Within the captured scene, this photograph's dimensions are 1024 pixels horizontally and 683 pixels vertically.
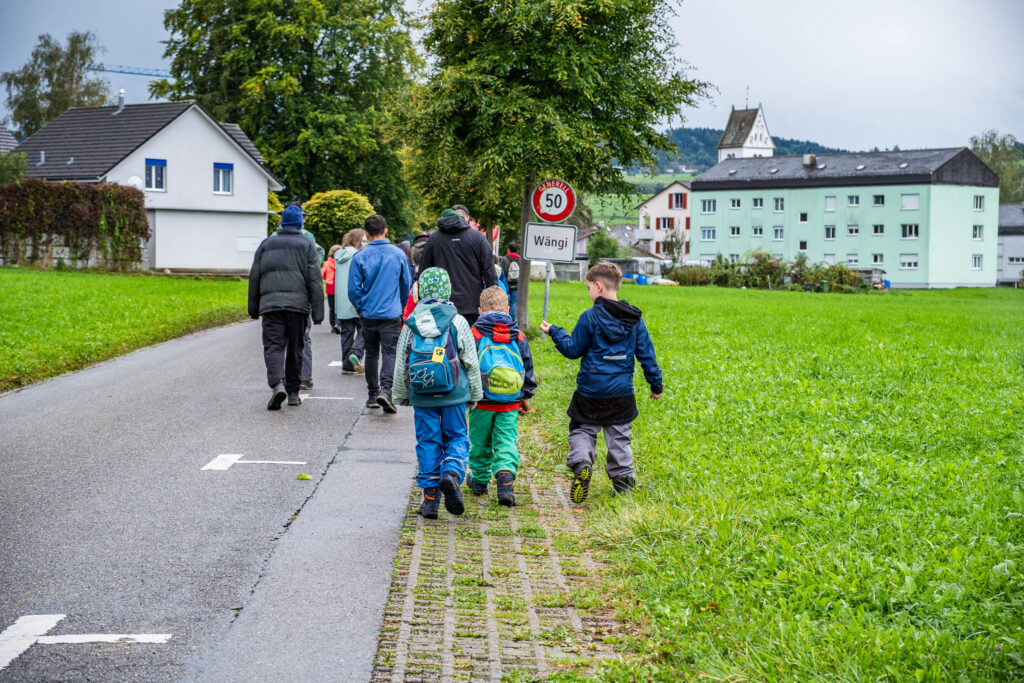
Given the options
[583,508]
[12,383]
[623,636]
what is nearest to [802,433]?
[583,508]

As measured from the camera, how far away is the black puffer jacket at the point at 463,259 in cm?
1076

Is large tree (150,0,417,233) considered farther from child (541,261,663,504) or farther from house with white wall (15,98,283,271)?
child (541,261,663,504)

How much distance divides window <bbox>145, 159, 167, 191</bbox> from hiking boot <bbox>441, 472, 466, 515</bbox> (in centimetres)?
4673

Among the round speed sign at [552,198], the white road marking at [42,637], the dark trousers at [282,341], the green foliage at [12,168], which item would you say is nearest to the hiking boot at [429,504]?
the white road marking at [42,637]

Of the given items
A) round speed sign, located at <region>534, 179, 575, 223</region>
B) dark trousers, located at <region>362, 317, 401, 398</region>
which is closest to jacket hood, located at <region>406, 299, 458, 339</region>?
dark trousers, located at <region>362, 317, 401, 398</region>

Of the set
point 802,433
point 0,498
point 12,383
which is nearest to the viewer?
point 0,498

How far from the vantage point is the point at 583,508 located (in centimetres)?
697

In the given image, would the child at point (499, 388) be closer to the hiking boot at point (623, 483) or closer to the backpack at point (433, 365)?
the backpack at point (433, 365)

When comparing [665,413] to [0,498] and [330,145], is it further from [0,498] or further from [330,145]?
[330,145]

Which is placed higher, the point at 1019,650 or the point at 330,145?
the point at 330,145

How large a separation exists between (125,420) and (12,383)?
126 inches

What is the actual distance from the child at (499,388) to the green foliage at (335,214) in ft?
130

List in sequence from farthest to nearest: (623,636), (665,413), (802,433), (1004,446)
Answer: (665,413), (802,433), (1004,446), (623,636)

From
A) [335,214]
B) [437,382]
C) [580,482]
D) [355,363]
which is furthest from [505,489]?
[335,214]
